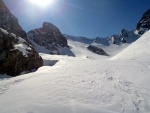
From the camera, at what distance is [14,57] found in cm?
2402

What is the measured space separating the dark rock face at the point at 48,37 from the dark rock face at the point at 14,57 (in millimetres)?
71265

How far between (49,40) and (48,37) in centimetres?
375

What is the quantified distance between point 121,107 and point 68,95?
324 centimetres

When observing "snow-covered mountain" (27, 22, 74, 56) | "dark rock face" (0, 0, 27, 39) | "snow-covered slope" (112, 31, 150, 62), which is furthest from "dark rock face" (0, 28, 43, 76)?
"snow-covered mountain" (27, 22, 74, 56)

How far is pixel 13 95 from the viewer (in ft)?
38.2

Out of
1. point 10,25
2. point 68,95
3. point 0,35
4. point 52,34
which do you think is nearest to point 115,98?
point 68,95

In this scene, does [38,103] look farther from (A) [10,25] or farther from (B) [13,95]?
(A) [10,25]

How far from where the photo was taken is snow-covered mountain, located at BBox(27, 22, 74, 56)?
10189 cm

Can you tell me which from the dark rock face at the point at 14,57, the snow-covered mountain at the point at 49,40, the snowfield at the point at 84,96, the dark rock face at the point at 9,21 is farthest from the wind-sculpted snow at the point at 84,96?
the snow-covered mountain at the point at 49,40

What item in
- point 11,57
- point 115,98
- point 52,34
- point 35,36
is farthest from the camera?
point 52,34

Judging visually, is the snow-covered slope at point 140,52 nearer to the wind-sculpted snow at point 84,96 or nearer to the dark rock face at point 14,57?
the wind-sculpted snow at point 84,96

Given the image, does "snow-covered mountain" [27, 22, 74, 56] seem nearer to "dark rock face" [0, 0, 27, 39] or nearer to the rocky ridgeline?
"dark rock face" [0, 0, 27, 39]

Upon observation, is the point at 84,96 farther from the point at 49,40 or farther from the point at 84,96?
the point at 49,40

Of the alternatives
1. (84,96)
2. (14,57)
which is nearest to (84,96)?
(84,96)
